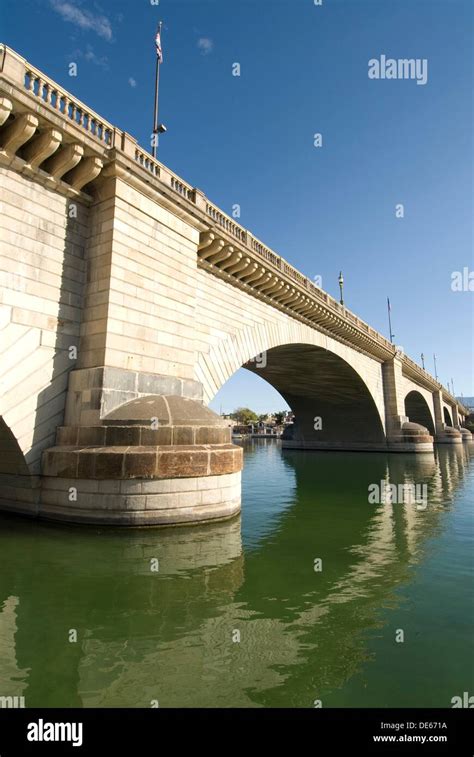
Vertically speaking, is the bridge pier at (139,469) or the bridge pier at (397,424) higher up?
the bridge pier at (397,424)

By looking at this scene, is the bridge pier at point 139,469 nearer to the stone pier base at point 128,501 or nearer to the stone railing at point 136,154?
the stone pier base at point 128,501

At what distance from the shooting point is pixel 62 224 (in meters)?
11.2

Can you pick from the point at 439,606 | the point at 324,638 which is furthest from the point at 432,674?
the point at 439,606

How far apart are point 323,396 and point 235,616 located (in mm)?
41768

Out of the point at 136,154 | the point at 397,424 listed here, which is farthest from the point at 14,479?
the point at 397,424

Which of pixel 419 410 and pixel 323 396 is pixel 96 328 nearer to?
pixel 323 396

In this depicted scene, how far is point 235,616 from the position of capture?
18.4 feet

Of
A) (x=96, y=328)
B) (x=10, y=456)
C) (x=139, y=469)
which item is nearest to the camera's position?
(x=139, y=469)

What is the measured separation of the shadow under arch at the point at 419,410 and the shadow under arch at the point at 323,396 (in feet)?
68.8

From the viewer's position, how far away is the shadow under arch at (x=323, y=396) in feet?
112

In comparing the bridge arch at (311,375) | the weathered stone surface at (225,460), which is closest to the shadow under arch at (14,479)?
the weathered stone surface at (225,460)

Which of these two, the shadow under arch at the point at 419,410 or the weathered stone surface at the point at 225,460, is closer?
the weathered stone surface at the point at 225,460

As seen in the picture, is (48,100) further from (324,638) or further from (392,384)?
(392,384)

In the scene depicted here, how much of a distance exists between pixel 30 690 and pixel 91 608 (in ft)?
5.97
